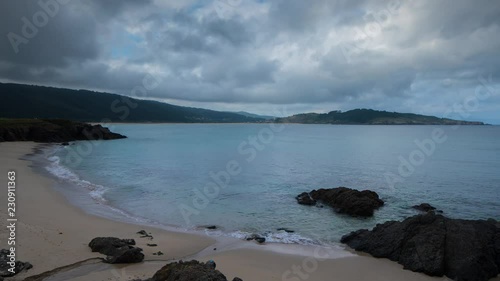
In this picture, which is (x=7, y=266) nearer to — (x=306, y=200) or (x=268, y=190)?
(x=306, y=200)

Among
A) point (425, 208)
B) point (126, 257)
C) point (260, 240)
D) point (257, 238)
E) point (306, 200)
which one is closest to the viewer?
point (126, 257)

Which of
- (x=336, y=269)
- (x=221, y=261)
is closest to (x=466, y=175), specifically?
(x=336, y=269)

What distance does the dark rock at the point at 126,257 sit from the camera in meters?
13.2

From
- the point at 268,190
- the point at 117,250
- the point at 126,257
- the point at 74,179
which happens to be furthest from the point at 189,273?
the point at 74,179

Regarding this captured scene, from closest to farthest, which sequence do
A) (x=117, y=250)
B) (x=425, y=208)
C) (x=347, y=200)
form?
(x=117, y=250), (x=347, y=200), (x=425, y=208)

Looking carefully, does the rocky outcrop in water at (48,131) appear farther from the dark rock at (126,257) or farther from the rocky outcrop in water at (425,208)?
the rocky outcrop in water at (425,208)

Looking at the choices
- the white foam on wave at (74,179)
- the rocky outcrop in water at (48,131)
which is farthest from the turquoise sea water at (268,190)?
the rocky outcrop in water at (48,131)

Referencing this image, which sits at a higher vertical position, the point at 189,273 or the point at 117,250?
the point at 189,273

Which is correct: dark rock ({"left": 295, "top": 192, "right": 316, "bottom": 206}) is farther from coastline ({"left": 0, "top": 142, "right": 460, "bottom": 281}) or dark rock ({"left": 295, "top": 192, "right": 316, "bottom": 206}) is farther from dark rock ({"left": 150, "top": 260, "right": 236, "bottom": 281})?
dark rock ({"left": 150, "top": 260, "right": 236, "bottom": 281})

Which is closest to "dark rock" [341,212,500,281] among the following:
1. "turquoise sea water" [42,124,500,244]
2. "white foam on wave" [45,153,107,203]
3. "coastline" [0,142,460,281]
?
"coastline" [0,142,460,281]

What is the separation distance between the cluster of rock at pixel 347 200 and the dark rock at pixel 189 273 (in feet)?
56.2

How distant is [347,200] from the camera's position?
25547 mm

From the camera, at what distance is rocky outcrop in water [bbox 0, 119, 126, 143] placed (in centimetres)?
7950

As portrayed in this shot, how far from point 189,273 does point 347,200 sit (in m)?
18.5
